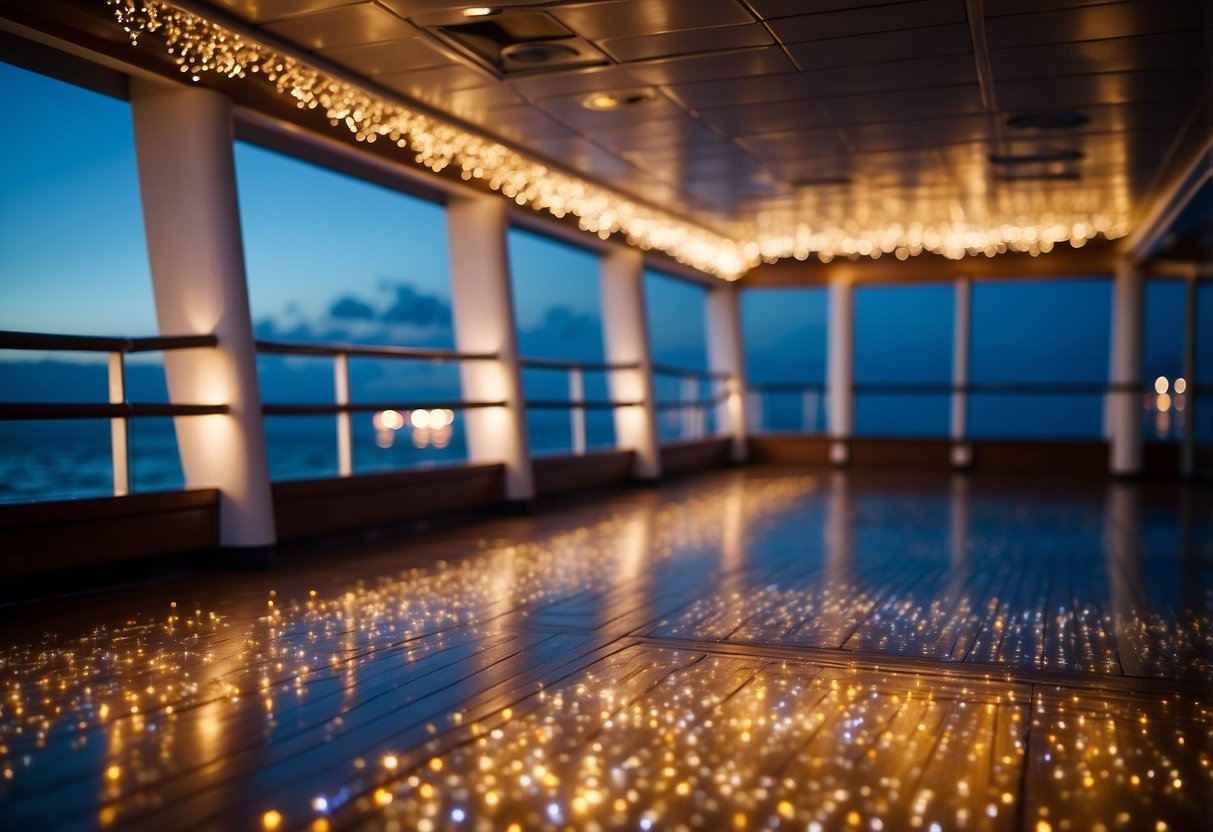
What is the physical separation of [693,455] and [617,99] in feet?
21.6

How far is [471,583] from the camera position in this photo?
4.77m

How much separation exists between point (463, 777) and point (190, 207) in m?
3.67

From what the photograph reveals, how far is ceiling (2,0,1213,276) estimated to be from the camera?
14.6 feet

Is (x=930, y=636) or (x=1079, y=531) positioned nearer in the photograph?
(x=930, y=636)

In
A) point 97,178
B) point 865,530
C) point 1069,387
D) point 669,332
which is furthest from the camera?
point 669,332

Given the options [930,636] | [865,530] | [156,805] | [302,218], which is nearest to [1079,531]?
[865,530]

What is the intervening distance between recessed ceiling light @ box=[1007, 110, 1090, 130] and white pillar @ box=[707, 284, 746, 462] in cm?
687

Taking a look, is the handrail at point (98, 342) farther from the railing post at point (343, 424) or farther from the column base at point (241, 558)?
the railing post at point (343, 424)

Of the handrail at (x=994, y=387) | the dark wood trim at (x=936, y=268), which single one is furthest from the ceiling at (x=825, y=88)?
the handrail at (x=994, y=387)

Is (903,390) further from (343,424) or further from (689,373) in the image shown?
(343,424)

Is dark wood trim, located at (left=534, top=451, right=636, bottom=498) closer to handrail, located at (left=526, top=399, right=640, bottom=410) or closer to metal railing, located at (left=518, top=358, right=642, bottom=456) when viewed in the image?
metal railing, located at (left=518, top=358, right=642, bottom=456)

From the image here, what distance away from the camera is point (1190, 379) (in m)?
11.5

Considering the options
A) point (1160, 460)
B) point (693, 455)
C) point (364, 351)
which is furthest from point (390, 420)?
point (1160, 460)

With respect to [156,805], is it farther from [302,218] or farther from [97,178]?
[302,218]
